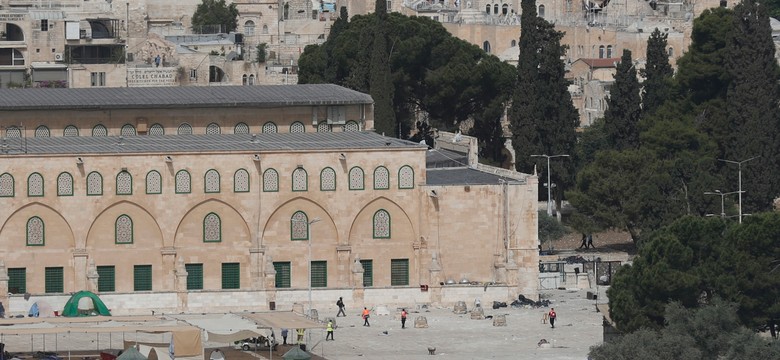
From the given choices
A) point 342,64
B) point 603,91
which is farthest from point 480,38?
point 342,64

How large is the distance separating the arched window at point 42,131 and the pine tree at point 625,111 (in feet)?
85.0

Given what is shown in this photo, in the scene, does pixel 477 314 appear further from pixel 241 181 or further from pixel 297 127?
pixel 297 127

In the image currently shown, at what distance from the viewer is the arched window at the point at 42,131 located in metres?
107

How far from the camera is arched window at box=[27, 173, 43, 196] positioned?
321 feet

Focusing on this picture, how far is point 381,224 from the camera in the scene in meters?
100

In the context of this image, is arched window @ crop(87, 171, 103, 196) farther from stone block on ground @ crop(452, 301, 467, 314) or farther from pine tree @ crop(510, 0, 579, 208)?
pine tree @ crop(510, 0, 579, 208)

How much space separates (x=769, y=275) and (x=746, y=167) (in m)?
28.7

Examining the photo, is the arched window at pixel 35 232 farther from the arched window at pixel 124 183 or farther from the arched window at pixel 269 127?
the arched window at pixel 269 127

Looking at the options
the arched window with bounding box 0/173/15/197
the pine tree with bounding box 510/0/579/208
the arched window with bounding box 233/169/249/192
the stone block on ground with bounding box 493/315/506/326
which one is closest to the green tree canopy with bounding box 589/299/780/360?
the stone block on ground with bounding box 493/315/506/326

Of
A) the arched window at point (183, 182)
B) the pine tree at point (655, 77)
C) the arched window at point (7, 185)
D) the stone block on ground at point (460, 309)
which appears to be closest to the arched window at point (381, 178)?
the stone block on ground at point (460, 309)

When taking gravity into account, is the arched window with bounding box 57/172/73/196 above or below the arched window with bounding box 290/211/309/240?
above

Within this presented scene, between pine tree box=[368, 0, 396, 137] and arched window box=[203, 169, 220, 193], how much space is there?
2167 cm

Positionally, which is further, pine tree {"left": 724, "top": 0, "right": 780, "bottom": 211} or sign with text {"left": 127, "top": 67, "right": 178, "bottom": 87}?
sign with text {"left": 127, "top": 67, "right": 178, "bottom": 87}

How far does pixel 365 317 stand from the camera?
94.8 m
